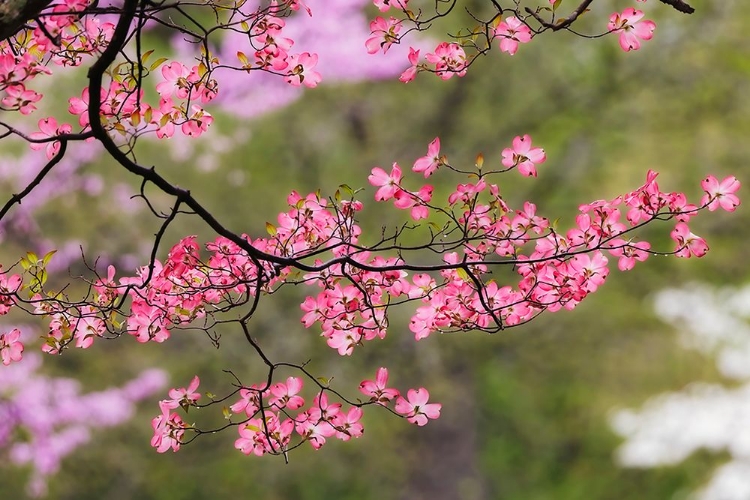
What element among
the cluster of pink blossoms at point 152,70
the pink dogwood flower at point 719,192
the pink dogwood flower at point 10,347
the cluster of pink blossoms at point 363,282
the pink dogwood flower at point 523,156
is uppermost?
the cluster of pink blossoms at point 152,70

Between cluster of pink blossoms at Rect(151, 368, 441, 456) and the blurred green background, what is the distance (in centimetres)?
602

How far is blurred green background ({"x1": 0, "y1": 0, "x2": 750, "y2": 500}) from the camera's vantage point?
9000 mm

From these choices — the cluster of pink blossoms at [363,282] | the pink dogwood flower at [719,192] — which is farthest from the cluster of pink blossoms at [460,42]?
the pink dogwood flower at [719,192]

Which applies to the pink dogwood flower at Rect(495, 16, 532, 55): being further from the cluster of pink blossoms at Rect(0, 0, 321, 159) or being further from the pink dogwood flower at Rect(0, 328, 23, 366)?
the pink dogwood flower at Rect(0, 328, 23, 366)

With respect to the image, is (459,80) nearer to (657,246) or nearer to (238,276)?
(657,246)

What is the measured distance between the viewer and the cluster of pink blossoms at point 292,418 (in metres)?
2.50

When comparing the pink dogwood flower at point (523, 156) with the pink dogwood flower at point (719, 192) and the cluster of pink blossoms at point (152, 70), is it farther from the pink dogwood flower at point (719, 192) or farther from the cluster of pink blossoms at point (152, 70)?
the cluster of pink blossoms at point (152, 70)

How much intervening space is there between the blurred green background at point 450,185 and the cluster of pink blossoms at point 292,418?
6016 mm

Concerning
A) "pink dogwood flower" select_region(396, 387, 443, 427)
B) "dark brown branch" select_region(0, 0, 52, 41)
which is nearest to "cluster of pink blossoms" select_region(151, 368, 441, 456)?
"pink dogwood flower" select_region(396, 387, 443, 427)

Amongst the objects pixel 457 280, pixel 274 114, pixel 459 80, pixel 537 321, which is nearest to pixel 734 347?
pixel 537 321

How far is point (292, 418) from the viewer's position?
2.54 metres

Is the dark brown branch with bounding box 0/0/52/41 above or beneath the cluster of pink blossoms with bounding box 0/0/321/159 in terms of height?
beneath

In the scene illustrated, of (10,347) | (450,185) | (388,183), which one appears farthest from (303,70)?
(450,185)

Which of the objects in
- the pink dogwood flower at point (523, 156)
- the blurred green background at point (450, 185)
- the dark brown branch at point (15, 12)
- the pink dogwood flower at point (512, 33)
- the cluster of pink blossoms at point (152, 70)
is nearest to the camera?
the dark brown branch at point (15, 12)
